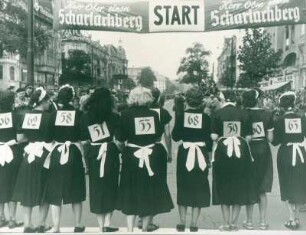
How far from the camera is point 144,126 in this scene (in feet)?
16.9

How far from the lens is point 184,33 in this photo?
19.9 feet

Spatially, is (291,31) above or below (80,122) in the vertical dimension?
above

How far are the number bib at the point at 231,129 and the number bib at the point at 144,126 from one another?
88 cm

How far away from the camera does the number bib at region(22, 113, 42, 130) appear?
5.27 meters

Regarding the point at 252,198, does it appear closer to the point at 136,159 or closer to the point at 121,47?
the point at 136,159

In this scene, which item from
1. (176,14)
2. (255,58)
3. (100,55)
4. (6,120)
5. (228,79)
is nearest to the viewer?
(6,120)

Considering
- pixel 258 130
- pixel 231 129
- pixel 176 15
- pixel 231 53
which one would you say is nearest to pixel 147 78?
pixel 176 15

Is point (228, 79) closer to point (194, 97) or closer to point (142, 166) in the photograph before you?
point (194, 97)

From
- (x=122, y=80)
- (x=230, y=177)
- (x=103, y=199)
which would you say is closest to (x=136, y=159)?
(x=103, y=199)

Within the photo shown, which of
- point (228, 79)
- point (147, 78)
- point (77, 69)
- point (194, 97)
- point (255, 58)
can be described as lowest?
point (194, 97)

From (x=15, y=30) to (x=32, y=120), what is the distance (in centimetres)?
368

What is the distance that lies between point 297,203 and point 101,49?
355 cm

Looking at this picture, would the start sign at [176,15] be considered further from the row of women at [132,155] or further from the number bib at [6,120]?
the number bib at [6,120]

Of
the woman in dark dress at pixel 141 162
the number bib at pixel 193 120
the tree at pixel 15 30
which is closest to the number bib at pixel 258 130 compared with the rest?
the number bib at pixel 193 120
